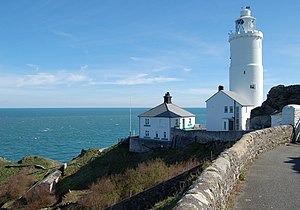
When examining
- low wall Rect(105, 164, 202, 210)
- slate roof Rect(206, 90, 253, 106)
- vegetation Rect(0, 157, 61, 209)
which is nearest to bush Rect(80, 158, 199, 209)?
low wall Rect(105, 164, 202, 210)

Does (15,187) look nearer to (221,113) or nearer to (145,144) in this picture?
(145,144)

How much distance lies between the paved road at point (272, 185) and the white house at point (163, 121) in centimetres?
2422

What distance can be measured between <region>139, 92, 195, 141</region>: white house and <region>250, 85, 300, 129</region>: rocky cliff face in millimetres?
8647

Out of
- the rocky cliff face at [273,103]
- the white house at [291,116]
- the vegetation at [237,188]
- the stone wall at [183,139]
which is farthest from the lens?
the rocky cliff face at [273,103]

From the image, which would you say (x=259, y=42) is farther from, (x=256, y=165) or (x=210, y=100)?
(x=256, y=165)

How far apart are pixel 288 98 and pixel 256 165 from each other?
74.4 ft

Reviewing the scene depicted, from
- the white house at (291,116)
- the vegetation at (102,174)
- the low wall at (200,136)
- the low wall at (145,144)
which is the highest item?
the white house at (291,116)

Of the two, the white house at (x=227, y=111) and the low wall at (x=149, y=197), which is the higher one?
the white house at (x=227, y=111)

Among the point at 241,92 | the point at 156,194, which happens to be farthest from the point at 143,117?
the point at 156,194

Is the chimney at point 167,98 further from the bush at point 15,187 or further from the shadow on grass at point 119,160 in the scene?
the bush at point 15,187

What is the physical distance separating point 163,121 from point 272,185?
28459 millimetres

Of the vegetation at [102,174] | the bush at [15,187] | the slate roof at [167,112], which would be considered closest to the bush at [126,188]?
the vegetation at [102,174]

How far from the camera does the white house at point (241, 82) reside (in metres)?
31.3

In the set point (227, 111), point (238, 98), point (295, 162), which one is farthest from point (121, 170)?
point (295, 162)
